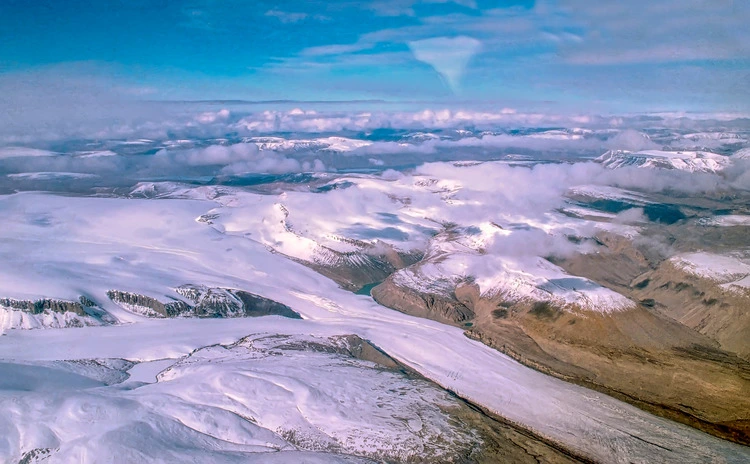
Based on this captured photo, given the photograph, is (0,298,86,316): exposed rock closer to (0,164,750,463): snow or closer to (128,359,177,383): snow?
(0,164,750,463): snow

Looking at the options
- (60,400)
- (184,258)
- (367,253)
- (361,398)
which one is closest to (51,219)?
(184,258)

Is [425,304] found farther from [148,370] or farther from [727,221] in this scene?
[727,221]

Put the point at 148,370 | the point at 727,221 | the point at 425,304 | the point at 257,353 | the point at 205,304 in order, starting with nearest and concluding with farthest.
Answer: the point at 148,370, the point at 257,353, the point at 205,304, the point at 425,304, the point at 727,221

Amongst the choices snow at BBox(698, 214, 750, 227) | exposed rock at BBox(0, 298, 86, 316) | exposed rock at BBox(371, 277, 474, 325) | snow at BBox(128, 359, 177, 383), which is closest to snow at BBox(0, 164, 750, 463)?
snow at BBox(128, 359, 177, 383)

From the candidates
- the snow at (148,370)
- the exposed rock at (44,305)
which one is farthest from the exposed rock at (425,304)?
the exposed rock at (44,305)

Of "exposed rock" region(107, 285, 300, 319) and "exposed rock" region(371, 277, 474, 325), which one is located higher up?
"exposed rock" region(107, 285, 300, 319)

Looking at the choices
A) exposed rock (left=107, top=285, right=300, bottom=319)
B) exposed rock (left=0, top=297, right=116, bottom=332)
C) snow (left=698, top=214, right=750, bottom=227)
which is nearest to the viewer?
exposed rock (left=0, top=297, right=116, bottom=332)

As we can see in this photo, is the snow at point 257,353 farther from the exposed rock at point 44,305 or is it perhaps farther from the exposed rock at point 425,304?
the exposed rock at point 425,304

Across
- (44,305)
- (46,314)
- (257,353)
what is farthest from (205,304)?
(257,353)

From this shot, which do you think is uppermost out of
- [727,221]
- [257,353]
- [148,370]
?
[727,221]

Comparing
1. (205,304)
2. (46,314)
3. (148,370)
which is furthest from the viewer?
(205,304)

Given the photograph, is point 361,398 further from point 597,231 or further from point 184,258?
point 597,231
